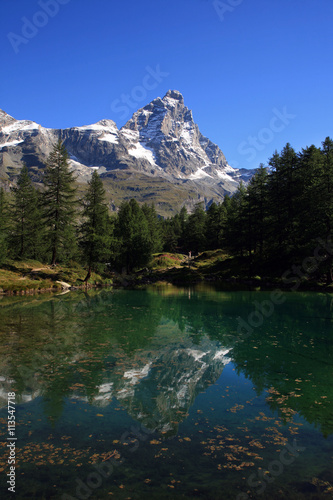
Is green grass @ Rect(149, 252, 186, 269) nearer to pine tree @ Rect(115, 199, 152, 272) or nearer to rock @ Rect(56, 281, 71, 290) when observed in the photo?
pine tree @ Rect(115, 199, 152, 272)

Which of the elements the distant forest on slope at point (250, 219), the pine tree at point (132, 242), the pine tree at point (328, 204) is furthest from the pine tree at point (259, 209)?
the pine tree at point (132, 242)

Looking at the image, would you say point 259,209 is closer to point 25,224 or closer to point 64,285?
point 64,285

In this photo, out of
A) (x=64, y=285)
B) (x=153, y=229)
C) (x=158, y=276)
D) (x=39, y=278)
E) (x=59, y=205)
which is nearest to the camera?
(x=39, y=278)

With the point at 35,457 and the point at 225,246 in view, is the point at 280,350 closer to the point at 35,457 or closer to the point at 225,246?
the point at 35,457

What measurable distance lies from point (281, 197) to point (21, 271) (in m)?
40.6

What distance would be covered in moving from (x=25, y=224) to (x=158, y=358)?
45.0 m

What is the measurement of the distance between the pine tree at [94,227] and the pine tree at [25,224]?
8878 mm

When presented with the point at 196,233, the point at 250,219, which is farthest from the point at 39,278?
the point at 196,233

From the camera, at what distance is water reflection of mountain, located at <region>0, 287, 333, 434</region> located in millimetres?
9180

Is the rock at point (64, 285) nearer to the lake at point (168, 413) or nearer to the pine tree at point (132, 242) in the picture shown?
the pine tree at point (132, 242)

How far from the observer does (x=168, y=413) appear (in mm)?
8266

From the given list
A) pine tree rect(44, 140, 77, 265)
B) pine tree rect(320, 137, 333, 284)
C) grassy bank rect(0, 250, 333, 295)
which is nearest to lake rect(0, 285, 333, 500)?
pine tree rect(320, 137, 333, 284)

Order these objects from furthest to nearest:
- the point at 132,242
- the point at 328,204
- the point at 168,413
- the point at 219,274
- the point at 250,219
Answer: the point at 132,242
the point at 219,274
the point at 250,219
the point at 328,204
the point at 168,413

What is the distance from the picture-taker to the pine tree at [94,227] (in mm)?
47656
